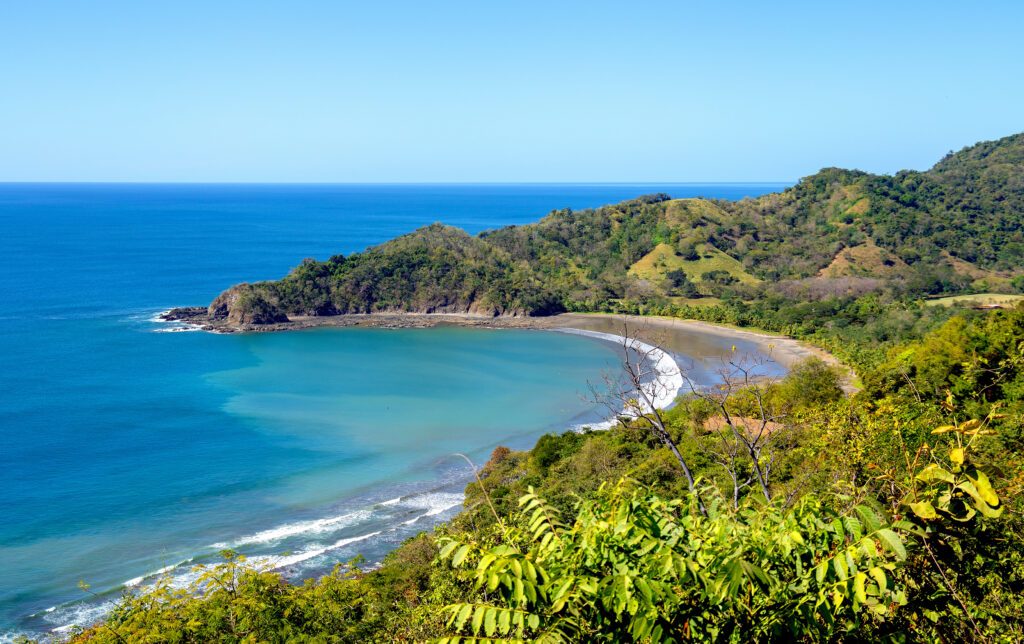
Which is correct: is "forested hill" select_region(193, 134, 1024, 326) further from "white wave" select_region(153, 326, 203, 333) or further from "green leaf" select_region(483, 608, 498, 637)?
"green leaf" select_region(483, 608, 498, 637)

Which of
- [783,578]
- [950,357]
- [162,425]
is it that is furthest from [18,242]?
[783,578]

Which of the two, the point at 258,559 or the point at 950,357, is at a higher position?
the point at 950,357

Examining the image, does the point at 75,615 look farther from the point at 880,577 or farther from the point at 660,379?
the point at 660,379

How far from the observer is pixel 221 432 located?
130 ft

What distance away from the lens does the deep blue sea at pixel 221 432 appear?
86.4ft

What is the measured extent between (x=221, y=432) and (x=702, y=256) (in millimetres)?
73250

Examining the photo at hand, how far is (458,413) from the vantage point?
145 feet

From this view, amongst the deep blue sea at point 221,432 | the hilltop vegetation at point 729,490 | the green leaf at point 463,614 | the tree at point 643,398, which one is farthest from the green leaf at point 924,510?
the deep blue sea at point 221,432

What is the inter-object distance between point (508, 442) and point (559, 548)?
1384 inches

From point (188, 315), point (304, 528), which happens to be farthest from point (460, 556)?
point (188, 315)

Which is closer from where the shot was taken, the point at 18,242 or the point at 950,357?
the point at 950,357

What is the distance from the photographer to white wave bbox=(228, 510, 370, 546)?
27047mm

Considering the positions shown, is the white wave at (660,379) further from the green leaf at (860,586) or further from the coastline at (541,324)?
the green leaf at (860,586)

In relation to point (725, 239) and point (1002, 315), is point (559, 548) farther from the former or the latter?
point (725, 239)
